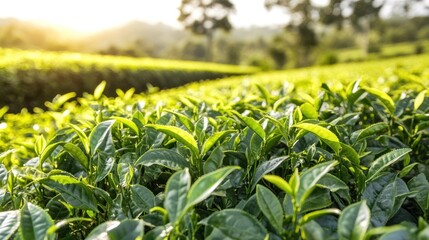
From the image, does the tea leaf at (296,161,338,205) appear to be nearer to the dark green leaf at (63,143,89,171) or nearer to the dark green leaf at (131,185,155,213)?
the dark green leaf at (131,185,155,213)

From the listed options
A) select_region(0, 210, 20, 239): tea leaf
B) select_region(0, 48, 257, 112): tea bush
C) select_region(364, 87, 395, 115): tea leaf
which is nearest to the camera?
select_region(0, 210, 20, 239): tea leaf

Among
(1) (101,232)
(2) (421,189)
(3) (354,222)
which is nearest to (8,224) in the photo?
(1) (101,232)

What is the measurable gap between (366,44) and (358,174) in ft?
157

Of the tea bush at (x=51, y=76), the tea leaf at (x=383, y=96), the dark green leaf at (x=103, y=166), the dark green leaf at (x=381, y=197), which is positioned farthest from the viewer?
the tea bush at (x=51, y=76)

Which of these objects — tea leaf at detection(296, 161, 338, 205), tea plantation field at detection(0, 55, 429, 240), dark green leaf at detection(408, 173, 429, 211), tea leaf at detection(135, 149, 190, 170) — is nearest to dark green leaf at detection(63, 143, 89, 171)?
tea plantation field at detection(0, 55, 429, 240)

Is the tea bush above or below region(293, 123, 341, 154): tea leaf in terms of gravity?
below

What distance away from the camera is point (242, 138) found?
4.27ft

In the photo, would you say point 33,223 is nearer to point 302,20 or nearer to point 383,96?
point 383,96

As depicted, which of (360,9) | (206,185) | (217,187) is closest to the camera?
(206,185)

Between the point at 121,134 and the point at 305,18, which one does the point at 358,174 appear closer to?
the point at 121,134

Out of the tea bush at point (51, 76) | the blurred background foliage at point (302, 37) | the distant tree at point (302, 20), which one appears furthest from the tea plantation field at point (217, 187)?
the distant tree at point (302, 20)

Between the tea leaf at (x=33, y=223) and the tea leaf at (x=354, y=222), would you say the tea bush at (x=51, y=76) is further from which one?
the tea leaf at (x=354, y=222)

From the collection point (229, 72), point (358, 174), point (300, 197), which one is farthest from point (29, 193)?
point (229, 72)

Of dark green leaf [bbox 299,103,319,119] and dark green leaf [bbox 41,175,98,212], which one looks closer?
dark green leaf [bbox 41,175,98,212]
